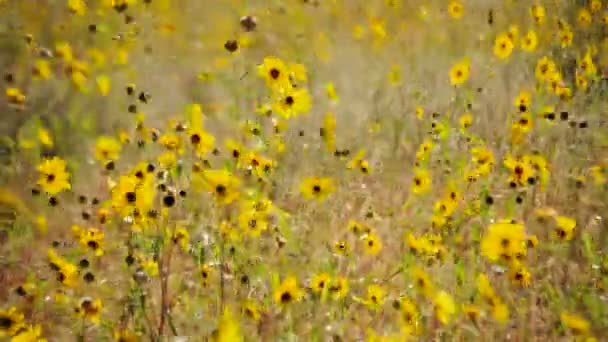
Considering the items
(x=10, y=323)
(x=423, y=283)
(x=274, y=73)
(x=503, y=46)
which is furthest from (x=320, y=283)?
(x=503, y=46)

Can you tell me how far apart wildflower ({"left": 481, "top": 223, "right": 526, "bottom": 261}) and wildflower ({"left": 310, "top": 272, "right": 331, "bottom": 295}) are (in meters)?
0.42

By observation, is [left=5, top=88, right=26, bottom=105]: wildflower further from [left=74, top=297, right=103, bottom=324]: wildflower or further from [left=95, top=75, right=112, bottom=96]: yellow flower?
[left=74, top=297, right=103, bottom=324]: wildflower

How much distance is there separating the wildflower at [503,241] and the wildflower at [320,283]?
0.42 metres

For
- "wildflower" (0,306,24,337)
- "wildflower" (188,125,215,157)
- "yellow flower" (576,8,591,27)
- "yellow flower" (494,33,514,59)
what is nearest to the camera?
"wildflower" (0,306,24,337)

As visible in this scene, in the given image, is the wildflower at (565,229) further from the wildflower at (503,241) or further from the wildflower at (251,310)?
the wildflower at (251,310)

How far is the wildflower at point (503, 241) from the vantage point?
1.54m

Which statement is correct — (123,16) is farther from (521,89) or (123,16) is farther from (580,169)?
(580,169)

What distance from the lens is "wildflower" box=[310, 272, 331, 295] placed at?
158 centimetres

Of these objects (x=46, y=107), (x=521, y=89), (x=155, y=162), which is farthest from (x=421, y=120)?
(x=46, y=107)

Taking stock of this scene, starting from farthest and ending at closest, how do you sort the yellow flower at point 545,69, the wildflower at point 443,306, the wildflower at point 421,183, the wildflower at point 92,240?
the yellow flower at point 545,69 < the wildflower at point 421,183 < the wildflower at point 92,240 < the wildflower at point 443,306

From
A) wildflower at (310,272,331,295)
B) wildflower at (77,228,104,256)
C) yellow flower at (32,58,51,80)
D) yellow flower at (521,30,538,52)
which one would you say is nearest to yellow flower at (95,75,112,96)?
yellow flower at (32,58,51,80)

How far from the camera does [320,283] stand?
62.4 inches

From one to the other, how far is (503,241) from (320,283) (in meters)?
0.49

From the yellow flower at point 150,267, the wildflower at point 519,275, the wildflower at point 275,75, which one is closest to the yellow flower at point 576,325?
the wildflower at point 519,275
